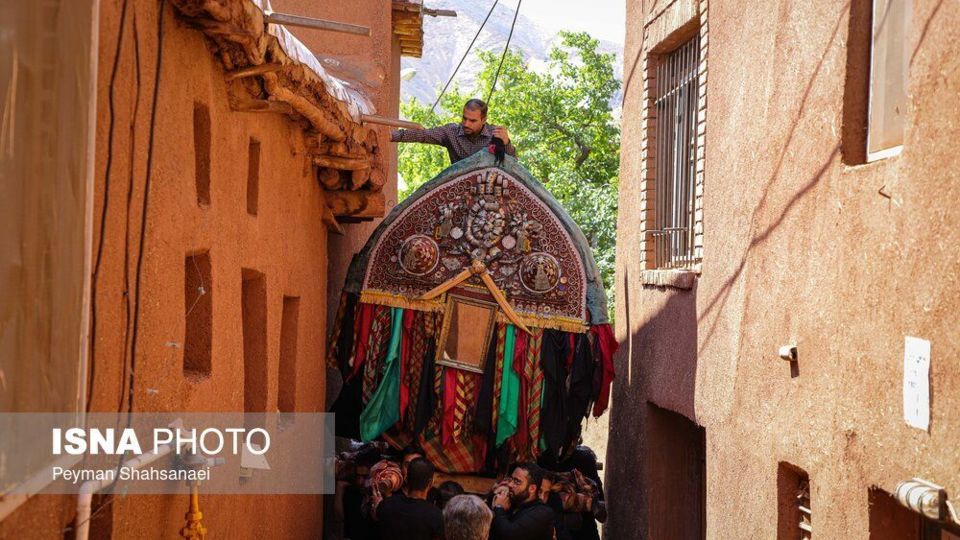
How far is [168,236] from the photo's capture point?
16.0ft

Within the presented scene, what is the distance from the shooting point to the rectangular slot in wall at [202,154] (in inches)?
221

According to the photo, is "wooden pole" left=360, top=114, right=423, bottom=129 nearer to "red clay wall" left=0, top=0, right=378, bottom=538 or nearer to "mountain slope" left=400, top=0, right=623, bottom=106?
"red clay wall" left=0, top=0, right=378, bottom=538

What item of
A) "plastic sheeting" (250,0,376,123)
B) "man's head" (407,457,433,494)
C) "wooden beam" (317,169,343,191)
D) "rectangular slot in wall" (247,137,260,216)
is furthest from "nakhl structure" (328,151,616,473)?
"rectangular slot in wall" (247,137,260,216)

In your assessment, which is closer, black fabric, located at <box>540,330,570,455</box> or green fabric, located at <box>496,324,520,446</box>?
green fabric, located at <box>496,324,520,446</box>

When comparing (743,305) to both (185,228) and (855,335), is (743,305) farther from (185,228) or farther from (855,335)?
(185,228)

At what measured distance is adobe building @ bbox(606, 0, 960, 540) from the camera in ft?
16.3

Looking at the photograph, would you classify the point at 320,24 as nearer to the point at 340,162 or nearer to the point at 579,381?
the point at 340,162

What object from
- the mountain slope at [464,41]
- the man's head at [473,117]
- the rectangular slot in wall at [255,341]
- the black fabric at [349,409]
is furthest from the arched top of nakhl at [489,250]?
the mountain slope at [464,41]

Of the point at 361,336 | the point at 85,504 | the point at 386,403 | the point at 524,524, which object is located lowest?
the point at 524,524

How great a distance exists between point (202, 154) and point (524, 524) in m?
3.91

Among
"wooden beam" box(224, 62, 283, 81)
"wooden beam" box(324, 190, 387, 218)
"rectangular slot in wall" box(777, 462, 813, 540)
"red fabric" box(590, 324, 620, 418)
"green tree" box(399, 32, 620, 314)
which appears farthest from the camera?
"green tree" box(399, 32, 620, 314)

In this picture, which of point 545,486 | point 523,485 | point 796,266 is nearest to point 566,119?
point 545,486

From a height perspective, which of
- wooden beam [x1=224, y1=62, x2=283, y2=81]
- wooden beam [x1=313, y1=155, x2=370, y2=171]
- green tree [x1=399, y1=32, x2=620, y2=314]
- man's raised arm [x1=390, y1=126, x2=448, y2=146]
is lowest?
wooden beam [x1=313, y1=155, x2=370, y2=171]

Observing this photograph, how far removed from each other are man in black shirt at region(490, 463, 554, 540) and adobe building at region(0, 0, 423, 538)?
1316mm
